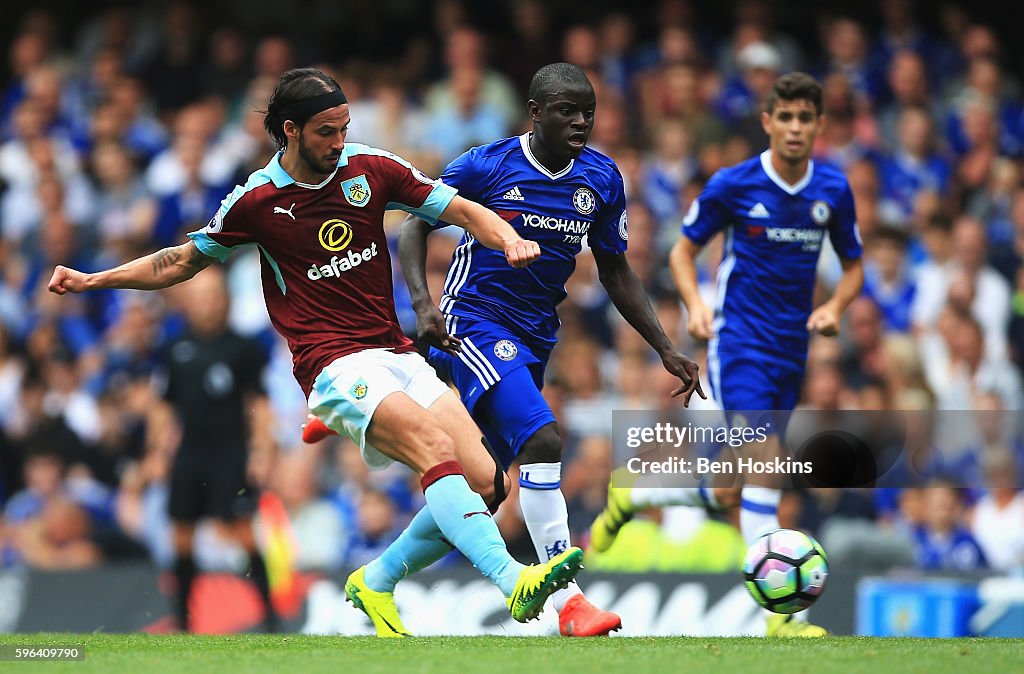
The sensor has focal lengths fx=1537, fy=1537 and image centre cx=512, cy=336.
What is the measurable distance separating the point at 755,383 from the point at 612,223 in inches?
61.3

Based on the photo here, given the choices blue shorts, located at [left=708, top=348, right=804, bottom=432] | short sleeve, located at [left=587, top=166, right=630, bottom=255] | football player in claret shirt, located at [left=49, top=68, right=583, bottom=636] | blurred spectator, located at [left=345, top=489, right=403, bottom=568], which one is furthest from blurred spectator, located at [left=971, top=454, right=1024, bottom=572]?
football player in claret shirt, located at [left=49, top=68, right=583, bottom=636]

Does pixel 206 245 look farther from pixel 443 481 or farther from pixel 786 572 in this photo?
pixel 786 572

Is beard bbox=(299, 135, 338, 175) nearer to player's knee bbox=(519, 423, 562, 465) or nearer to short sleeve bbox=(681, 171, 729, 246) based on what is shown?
player's knee bbox=(519, 423, 562, 465)

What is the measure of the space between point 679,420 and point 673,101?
411 cm

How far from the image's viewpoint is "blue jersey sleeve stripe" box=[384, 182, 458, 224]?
6949 millimetres

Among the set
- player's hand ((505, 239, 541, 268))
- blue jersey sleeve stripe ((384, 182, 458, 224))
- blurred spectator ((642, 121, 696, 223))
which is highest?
blurred spectator ((642, 121, 696, 223))

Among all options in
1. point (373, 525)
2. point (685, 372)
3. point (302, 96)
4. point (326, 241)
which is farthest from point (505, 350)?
point (373, 525)

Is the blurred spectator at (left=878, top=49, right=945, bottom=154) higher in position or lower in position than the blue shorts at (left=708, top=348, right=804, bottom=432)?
higher

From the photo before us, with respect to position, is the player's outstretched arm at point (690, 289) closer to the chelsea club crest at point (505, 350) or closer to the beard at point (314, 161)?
the chelsea club crest at point (505, 350)

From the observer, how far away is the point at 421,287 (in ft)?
22.6

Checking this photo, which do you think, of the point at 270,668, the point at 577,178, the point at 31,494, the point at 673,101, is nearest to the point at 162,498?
the point at 31,494

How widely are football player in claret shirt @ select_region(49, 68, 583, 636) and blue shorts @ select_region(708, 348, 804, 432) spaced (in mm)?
2033

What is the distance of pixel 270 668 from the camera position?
5.57m

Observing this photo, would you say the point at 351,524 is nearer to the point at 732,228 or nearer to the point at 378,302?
the point at 732,228
